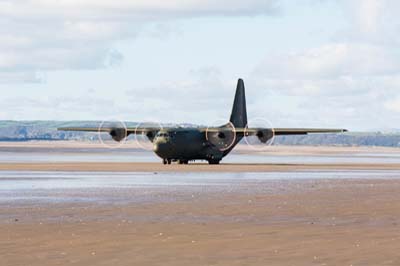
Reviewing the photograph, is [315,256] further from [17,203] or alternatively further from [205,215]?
[17,203]

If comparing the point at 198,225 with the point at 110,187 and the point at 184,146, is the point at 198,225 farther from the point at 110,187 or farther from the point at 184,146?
the point at 184,146

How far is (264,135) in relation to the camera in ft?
259

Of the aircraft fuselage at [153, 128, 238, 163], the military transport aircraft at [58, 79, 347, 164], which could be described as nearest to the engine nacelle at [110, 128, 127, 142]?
the military transport aircraft at [58, 79, 347, 164]

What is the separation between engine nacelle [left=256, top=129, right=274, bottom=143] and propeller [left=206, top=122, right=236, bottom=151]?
6.87 feet

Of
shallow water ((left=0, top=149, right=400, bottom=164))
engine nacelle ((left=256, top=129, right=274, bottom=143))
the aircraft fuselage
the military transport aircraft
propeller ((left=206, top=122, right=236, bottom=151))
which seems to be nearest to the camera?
the aircraft fuselage

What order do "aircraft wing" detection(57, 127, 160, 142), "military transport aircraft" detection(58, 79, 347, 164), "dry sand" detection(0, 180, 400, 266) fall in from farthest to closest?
"aircraft wing" detection(57, 127, 160, 142)
"military transport aircraft" detection(58, 79, 347, 164)
"dry sand" detection(0, 180, 400, 266)

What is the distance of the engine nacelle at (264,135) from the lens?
79000 millimetres

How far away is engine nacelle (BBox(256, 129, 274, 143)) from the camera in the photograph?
79000 mm

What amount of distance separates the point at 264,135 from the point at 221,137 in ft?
12.1

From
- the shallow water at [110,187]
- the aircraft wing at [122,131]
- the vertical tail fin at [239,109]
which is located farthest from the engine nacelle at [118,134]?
the shallow water at [110,187]

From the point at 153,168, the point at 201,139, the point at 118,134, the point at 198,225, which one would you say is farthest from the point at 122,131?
the point at 198,225

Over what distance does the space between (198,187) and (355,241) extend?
20943mm

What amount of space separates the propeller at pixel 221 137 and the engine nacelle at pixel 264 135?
2093 mm

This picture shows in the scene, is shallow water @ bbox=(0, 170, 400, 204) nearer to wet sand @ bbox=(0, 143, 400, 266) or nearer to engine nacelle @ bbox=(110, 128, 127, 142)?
wet sand @ bbox=(0, 143, 400, 266)
